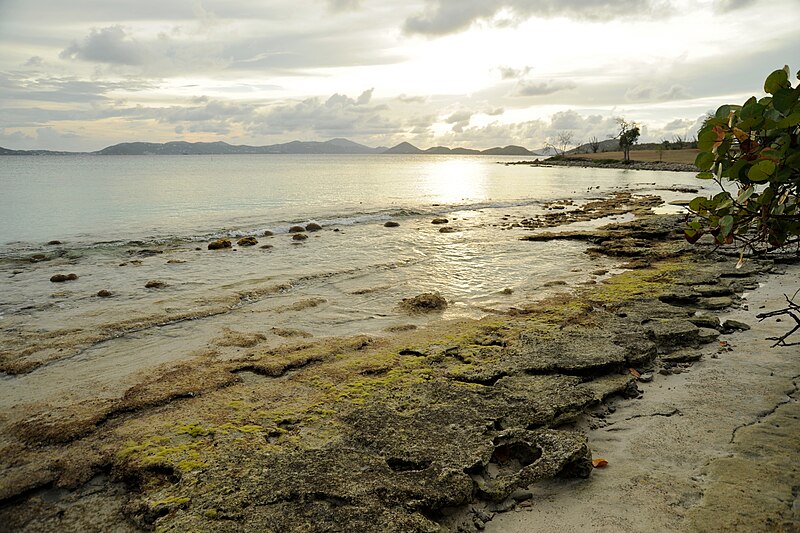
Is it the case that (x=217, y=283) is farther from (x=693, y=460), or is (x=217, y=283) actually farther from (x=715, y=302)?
(x=715, y=302)

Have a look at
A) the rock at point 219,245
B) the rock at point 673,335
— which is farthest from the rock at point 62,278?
the rock at point 673,335

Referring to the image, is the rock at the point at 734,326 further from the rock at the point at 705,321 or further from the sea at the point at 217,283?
the sea at the point at 217,283

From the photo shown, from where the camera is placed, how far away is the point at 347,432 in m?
5.51

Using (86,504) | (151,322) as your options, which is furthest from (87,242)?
(86,504)

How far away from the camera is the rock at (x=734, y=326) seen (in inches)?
344

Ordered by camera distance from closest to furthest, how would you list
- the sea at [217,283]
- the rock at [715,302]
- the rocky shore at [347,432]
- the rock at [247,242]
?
the rocky shore at [347,432]
the sea at [217,283]
the rock at [715,302]
the rock at [247,242]

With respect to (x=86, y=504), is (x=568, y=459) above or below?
above

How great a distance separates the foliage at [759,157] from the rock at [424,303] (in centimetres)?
738

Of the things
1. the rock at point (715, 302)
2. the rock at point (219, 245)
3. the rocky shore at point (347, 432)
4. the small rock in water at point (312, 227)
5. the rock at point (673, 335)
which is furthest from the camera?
the small rock in water at point (312, 227)

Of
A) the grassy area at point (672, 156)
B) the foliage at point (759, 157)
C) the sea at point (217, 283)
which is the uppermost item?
the grassy area at point (672, 156)

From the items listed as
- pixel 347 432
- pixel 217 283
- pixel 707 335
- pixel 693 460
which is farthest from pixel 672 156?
pixel 347 432

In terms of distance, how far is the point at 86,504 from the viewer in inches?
183

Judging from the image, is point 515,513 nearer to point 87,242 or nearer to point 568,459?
point 568,459

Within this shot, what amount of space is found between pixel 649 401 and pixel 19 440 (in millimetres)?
8318
